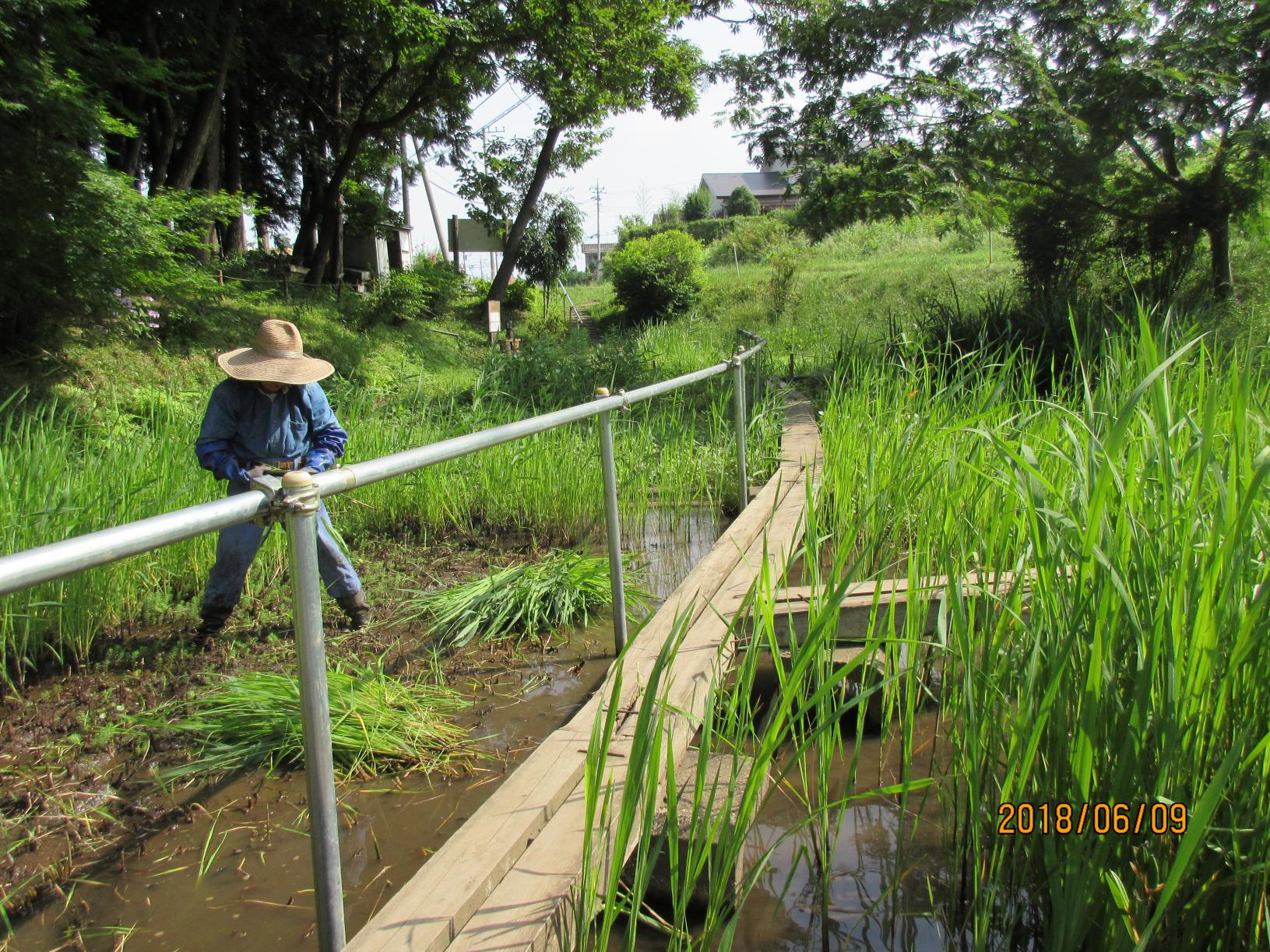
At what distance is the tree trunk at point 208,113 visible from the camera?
12742 millimetres

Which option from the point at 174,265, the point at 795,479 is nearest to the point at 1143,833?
the point at 795,479

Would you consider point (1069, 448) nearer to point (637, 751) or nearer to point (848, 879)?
point (848, 879)

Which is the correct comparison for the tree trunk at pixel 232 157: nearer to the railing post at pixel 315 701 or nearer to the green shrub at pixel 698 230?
the railing post at pixel 315 701

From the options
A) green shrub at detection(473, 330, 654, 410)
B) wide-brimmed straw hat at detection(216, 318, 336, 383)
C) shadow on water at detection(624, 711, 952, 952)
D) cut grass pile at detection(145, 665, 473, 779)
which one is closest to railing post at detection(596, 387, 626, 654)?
cut grass pile at detection(145, 665, 473, 779)

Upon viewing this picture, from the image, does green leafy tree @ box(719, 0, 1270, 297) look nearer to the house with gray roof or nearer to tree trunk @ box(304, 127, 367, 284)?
tree trunk @ box(304, 127, 367, 284)

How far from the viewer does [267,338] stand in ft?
11.4

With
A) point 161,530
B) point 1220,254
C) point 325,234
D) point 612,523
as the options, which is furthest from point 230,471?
Result: point 325,234

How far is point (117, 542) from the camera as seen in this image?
0.97 metres

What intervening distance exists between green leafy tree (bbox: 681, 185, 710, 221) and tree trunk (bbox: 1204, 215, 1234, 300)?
44.7 meters

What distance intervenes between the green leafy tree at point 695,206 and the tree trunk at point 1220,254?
4473 centimetres

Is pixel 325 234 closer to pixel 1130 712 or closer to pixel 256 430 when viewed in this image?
pixel 256 430

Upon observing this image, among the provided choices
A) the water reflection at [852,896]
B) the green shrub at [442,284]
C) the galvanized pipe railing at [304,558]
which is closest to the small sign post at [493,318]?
the green shrub at [442,284]

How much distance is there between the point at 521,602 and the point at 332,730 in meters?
1.19

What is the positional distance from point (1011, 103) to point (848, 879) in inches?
376
